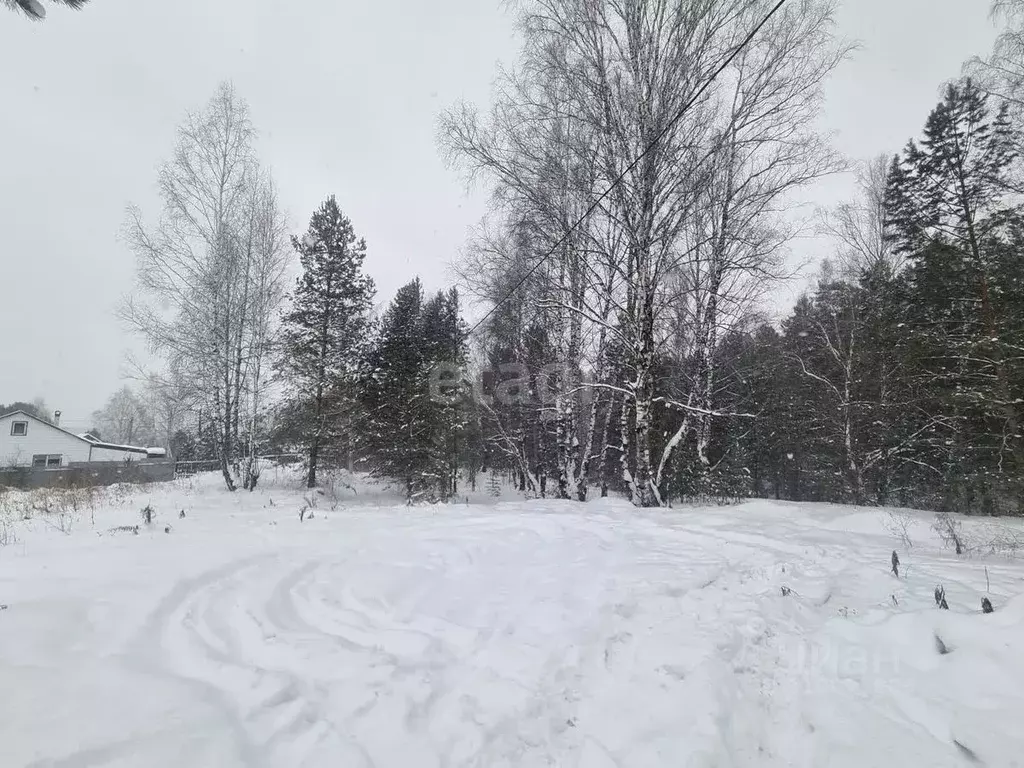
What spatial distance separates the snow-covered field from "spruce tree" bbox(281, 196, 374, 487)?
14.1 metres

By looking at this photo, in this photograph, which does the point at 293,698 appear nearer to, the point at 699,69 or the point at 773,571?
the point at 773,571

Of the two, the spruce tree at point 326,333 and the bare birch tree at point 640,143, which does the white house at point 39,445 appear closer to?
the spruce tree at point 326,333

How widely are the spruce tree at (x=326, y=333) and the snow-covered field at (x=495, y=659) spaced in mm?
14079

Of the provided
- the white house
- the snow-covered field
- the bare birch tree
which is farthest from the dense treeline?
the white house

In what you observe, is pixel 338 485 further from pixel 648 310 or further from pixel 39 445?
pixel 39 445

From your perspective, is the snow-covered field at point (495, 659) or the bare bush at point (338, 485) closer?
the snow-covered field at point (495, 659)

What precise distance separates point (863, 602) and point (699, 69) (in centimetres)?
881

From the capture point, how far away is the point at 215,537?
497 centimetres

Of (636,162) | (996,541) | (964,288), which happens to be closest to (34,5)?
(636,162)

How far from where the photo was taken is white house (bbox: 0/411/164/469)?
99.2 ft

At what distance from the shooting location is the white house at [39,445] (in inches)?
1191

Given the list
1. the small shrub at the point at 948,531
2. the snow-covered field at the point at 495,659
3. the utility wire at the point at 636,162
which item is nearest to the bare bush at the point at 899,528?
the small shrub at the point at 948,531

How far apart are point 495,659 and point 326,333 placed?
17524 mm

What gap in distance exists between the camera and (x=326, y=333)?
18.2 m
